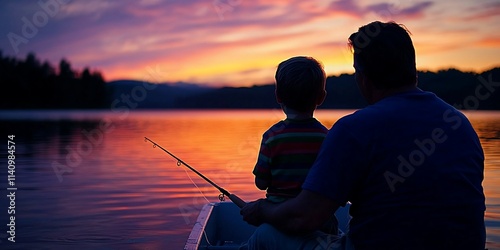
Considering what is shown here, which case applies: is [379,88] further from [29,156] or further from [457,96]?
[457,96]

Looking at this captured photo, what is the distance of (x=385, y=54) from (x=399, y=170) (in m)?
0.46

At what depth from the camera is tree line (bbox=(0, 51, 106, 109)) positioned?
4956 inches

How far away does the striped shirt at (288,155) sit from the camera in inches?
122

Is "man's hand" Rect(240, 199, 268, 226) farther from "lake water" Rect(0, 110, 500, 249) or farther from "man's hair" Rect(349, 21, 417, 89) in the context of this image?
"lake water" Rect(0, 110, 500, 249)

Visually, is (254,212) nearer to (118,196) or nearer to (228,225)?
(228,225)

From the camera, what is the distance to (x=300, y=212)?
240cm

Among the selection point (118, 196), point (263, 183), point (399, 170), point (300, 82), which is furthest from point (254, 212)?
point (118, 196)

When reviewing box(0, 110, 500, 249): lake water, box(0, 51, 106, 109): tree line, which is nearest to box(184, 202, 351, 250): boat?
box(0, 110, 500, 249): lake water

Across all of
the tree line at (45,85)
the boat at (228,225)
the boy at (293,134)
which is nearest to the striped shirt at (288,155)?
the boy at (293,134)

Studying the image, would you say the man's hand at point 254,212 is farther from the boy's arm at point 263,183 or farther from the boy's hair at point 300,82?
the boy's hair at point 300,82

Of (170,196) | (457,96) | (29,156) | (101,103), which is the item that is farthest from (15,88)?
(170,196)

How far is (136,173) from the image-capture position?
51.9 feet

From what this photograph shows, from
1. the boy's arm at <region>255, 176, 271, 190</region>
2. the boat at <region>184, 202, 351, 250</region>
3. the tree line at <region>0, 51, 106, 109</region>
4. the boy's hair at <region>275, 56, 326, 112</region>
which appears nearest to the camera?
the boy's hair at <region>275, 56, 326, 112</region>

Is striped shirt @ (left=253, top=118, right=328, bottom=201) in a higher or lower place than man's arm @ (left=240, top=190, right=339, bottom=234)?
higher
